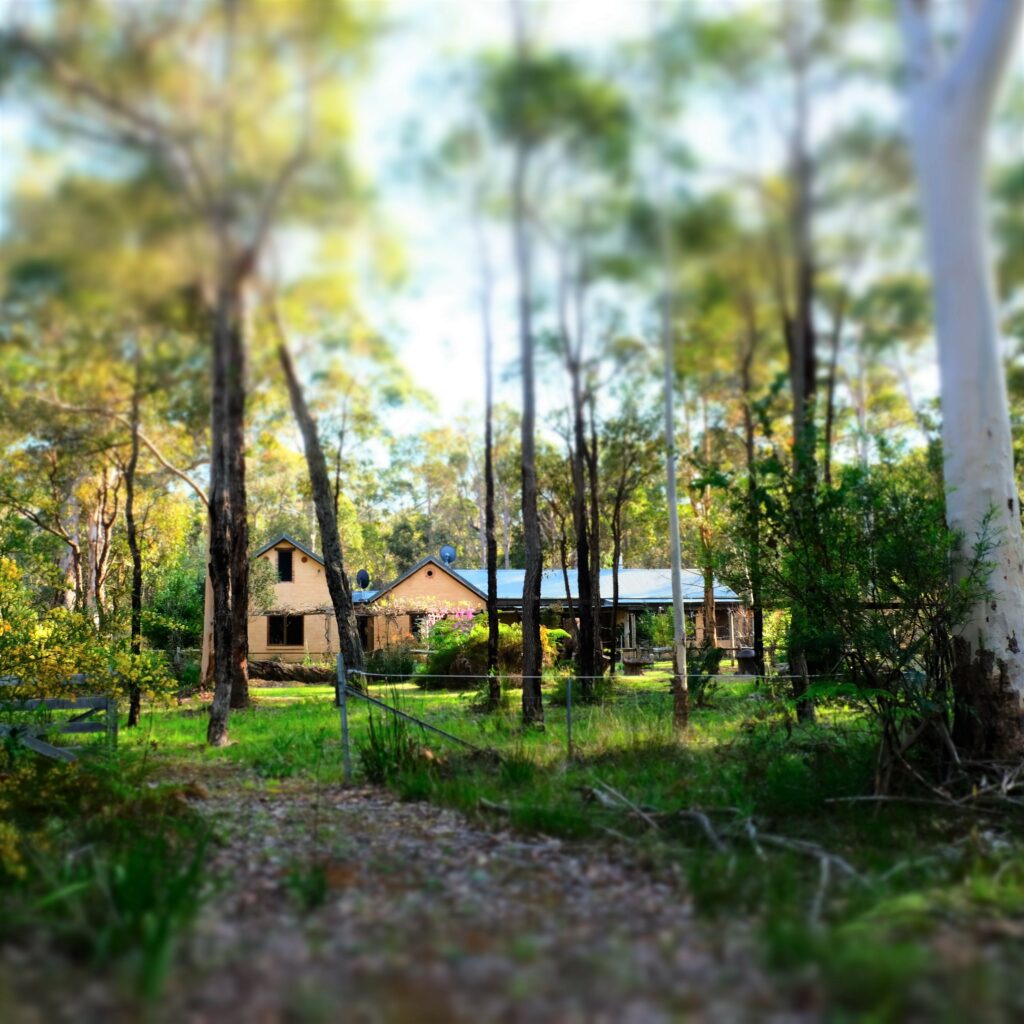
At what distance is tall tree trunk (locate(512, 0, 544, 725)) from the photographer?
1216cm

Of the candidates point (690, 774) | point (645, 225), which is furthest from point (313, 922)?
point (645, 225)

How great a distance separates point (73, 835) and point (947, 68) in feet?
26.5

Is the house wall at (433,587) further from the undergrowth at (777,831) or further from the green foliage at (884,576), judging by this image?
the green foliage at (884,576)

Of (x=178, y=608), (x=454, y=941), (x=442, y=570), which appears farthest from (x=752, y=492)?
(x=442, y=570)

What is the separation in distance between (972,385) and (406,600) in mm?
26364

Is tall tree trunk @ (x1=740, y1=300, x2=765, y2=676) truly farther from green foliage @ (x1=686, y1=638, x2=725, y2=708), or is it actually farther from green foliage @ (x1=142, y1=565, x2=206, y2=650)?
green foliage @ (x1=142, y1=565, x2=206, y2=650)

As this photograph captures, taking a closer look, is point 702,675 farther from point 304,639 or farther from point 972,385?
point 304,639

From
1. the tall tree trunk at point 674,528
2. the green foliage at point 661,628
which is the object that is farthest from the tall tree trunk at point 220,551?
the green foliage at point 661,628

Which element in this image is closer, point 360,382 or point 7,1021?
point 7,1021

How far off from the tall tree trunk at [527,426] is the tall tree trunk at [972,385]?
610cm

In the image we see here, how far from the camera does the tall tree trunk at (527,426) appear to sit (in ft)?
39.9

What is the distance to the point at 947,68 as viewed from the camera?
6.64 meters

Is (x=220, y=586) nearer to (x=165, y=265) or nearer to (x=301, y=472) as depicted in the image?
(x=165, y=265)

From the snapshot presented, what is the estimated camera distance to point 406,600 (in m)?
31.8
